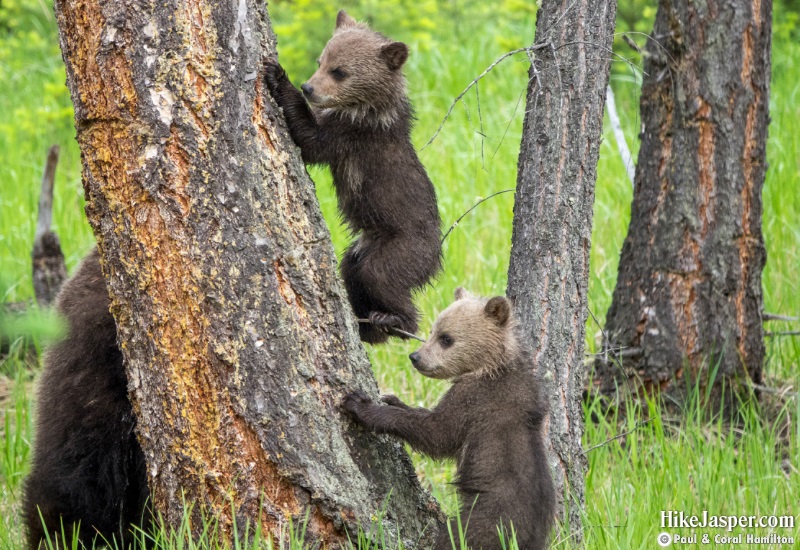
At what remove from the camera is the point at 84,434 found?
148 inches

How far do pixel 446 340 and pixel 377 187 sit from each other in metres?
0.81

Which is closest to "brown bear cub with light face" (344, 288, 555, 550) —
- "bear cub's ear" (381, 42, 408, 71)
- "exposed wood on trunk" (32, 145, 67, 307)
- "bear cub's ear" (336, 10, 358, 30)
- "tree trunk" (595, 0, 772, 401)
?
"bear cub's ear" (381, 42, 408, 71)

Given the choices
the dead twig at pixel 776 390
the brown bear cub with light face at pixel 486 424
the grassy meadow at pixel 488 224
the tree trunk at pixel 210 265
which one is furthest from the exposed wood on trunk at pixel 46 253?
the dead twig at pixel 776 390

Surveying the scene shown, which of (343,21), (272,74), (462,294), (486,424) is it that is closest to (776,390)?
(462,294)

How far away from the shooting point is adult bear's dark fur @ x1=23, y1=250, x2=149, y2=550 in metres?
3.76

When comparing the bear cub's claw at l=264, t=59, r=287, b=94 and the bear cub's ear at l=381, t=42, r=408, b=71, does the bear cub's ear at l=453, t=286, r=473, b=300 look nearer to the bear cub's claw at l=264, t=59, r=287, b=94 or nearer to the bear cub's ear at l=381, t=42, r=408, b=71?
the bear cub's ear at l=381, t=42, r=408, b=71

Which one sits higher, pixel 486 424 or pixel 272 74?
pixel 272 74

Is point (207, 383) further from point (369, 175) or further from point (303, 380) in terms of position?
point (369, 175)

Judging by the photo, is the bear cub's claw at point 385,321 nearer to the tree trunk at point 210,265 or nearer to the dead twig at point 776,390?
the tree trunk at point 210,265

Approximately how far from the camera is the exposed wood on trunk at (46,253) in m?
6.19

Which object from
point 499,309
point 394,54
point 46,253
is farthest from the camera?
point 46,253

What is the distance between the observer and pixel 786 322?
6.37 m

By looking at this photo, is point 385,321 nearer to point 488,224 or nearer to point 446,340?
point 446,340

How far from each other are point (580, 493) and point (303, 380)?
1.45 metres
